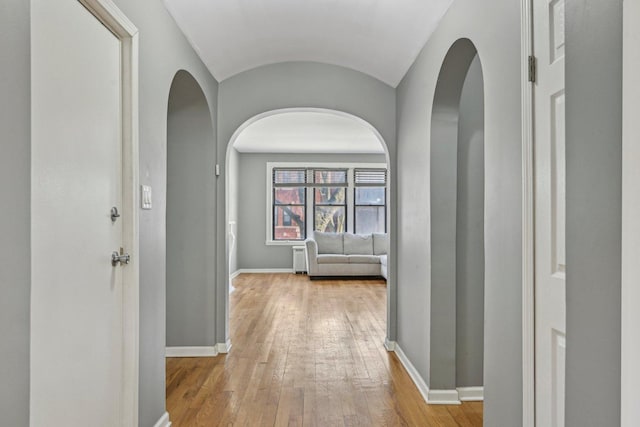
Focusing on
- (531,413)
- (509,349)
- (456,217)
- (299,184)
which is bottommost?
(531,413)

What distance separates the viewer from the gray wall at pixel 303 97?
148 inches

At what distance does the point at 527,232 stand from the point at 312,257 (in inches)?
260

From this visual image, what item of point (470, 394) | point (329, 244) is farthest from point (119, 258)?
point (329, 244)

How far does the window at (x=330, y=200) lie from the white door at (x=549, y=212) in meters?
7.67

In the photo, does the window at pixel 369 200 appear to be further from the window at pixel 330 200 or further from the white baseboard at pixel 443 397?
the white baseboard at pixel 443 397

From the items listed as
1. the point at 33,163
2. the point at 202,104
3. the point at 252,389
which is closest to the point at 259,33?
the point at 202,104

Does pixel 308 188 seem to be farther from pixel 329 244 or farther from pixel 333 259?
pixel 333 259

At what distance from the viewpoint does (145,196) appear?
2.15 meters

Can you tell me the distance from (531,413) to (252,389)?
183cm

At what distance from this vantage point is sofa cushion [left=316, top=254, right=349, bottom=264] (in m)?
8.09

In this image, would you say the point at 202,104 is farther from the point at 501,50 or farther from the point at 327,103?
the point at 501,50

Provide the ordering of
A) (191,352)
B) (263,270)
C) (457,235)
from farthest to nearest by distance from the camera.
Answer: (263,270) < (191,352) < (457,235)

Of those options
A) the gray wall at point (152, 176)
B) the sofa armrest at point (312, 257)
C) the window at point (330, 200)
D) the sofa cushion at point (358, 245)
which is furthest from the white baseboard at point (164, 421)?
the window at point (330, 200)

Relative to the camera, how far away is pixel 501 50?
1.81 metres
